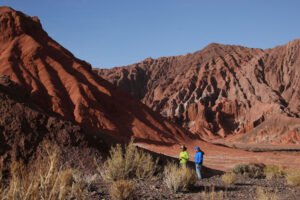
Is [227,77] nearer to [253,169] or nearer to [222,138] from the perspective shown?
[222,138]

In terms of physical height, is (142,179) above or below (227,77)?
below

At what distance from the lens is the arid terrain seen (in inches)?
340

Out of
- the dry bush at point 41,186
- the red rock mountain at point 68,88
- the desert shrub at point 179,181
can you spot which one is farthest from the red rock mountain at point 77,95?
the dry bush at point 41,186

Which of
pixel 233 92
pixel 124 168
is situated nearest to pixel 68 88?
pixel 124 168

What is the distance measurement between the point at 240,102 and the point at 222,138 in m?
14.4

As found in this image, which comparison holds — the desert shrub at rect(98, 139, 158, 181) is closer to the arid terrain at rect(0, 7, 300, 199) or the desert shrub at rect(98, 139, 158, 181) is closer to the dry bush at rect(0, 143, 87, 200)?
the arid terrain at rect(0, 7, 300, 199)

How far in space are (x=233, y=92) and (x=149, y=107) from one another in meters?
38.8

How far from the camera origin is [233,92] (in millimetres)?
87688

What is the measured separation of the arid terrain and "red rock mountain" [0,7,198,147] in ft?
0.51

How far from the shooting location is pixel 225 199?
21.2 feet

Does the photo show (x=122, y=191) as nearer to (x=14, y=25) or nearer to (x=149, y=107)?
(x=14, y=25)

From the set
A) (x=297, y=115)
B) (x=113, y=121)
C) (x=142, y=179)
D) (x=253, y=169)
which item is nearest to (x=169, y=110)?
(x=297, y=115)

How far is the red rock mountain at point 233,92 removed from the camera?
227ft

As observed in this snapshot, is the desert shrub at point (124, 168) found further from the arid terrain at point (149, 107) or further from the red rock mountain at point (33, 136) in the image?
the red rock mountain at point (33, 136)
